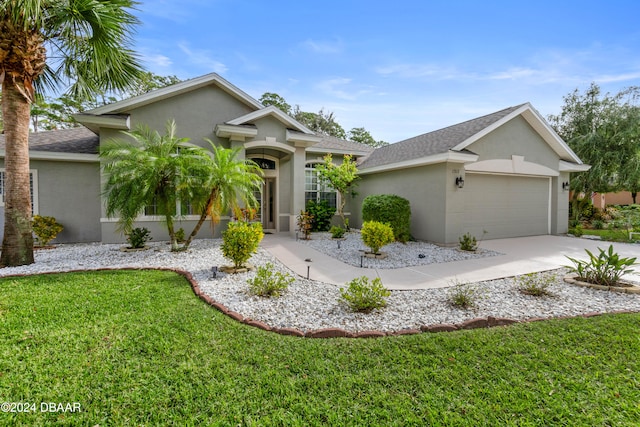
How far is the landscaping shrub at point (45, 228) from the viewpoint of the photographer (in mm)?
9328

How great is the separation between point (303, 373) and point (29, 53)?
30.8 ft

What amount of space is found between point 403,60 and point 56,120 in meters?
29.2

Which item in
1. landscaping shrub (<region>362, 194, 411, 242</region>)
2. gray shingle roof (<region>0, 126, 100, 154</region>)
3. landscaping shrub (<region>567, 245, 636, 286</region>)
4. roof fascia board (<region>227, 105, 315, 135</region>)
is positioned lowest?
landscaping shrub (<region>567, 245, 636, 286</region>)

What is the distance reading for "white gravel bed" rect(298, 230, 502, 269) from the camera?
7863 millimetres

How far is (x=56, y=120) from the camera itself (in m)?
23.8

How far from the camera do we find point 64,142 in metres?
10.9

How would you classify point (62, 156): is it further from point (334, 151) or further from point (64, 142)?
point (334, 151)

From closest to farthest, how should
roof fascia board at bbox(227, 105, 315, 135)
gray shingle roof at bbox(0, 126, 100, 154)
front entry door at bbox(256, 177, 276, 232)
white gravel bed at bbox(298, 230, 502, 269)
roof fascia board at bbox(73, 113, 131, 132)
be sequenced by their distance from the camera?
white gravel bed at bbox(298, 230, 502, 269), roof fascia board at bbox(73, 113, 131, 132), gray shingle roof at bbox(0, 126, 100, 154), roof fascia board at bbox(227, 105, 315, 135), front entry door at bbox(256, 177, 276, 232)

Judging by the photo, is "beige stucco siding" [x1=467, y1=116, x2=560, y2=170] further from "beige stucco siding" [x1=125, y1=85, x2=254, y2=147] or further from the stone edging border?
"beige stucco siding" [x1=125, y1=85, x2=254, y2=147]

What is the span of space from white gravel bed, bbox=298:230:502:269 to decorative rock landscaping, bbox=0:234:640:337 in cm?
208

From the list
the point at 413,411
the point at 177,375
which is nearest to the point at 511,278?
the point at 413,411

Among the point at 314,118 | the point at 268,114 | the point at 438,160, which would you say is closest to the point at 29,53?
the point at 268,114

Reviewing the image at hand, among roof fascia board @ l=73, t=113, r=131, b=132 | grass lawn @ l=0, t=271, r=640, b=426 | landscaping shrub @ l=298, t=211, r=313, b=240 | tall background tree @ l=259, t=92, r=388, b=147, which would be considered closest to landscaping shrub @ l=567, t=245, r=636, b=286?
grass lawn @ l=0, t=271, r=640, b=426

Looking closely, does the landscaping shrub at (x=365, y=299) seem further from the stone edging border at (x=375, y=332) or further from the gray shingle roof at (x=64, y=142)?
the gray shingle roof at (x=64, y=142)
